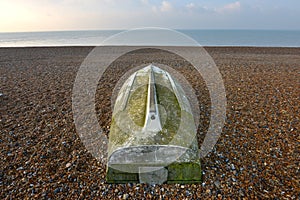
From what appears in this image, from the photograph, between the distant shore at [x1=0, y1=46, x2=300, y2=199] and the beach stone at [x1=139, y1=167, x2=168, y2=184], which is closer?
the beach stone at [x1=139, y1=167, x2=168, y2=184]

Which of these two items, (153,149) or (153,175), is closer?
(153,149)

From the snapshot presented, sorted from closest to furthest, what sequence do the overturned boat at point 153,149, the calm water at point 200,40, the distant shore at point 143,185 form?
the overturned boat at point 153,149, the distant shore at point 143,185, the calm water at point 200,40

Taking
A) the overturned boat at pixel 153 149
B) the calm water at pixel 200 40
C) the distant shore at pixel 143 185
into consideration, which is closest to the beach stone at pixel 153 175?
the overturned boat at pixel 153 149

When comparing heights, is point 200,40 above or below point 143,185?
above

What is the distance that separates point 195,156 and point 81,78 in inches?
375

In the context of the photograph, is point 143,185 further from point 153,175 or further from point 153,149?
point 153,149

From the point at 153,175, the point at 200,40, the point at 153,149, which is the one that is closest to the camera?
the point at 153,149

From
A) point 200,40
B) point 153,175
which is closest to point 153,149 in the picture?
point 153,175

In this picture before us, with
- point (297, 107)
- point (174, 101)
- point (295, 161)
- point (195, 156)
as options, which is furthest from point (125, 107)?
point (297, 107)

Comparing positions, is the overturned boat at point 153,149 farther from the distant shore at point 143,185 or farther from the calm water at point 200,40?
the calm water at point 200,40

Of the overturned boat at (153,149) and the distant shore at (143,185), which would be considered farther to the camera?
the distant shore at (143,185)

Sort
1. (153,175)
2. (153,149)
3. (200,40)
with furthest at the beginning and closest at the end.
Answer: (200,40), (153,175), (153,149)

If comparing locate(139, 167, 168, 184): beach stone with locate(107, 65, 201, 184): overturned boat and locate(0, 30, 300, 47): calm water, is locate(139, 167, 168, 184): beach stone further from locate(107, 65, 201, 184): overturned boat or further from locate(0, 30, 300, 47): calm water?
locate(0, 30, 300, 47): calm water

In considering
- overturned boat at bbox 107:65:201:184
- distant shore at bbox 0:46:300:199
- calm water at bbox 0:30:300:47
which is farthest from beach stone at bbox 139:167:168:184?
calm water at bbox 0:30:300:47
